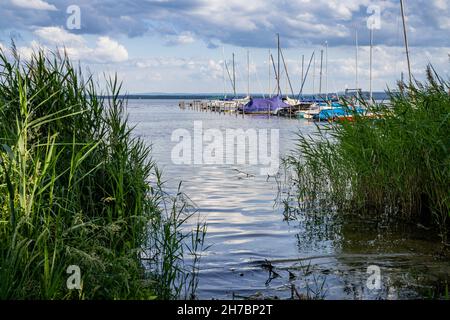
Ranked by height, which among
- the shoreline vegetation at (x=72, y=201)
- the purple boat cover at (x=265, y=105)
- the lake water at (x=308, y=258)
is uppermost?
the purple boat cover at (x=265, y=105)

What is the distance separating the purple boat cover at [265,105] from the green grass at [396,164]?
67.1 meters

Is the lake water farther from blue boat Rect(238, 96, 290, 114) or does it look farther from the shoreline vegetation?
blue boat Rect(238, 96, 290, 114)

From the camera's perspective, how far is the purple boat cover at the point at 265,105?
80.7 meters

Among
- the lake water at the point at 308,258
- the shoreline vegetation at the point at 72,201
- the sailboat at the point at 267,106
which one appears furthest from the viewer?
the sailboat at the point at 267,106

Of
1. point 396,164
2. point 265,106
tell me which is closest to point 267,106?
point 265,106

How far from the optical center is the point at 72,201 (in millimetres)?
7438

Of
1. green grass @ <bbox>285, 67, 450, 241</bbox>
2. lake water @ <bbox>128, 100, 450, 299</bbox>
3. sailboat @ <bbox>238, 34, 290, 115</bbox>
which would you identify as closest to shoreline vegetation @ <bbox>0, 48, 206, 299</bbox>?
lake water @ <bbox>128, 100, 450, 299</bbox>

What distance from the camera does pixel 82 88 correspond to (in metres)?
9.05

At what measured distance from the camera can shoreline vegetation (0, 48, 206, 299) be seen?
5.91 meters

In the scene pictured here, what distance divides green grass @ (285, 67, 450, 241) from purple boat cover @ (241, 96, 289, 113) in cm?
6707

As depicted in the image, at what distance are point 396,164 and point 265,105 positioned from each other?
2909 inches

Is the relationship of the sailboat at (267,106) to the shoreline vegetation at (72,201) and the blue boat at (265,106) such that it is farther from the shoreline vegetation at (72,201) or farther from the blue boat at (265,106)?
the shoreline vegetation at (72,201)

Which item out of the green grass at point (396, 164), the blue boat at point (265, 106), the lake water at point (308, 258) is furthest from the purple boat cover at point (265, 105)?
the green grass at point (396, 164)

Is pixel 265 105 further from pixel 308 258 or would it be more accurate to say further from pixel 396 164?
pixel 308 258
